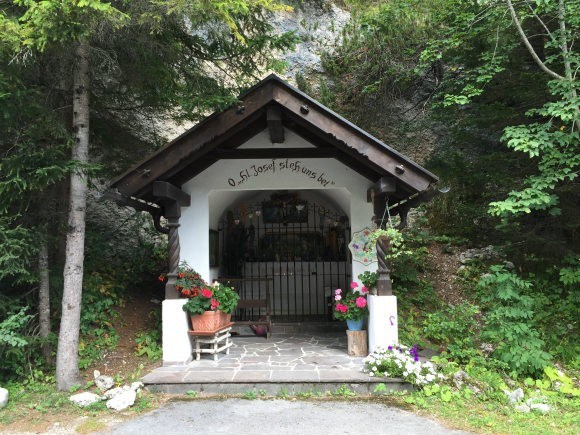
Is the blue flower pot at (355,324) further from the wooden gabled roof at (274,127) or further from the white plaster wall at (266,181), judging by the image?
the wooden gabled roof at (274,127)

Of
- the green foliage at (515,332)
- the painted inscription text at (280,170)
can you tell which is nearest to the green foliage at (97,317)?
the painted inscription text at (280,170)

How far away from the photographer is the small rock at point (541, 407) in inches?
170

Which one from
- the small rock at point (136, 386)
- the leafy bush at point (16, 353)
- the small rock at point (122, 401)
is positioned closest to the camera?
the small rock at point (122, 401)

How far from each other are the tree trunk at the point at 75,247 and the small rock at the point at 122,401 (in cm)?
86

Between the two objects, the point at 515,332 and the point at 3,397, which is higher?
the point at 515,332

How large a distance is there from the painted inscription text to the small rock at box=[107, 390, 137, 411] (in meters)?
3.31

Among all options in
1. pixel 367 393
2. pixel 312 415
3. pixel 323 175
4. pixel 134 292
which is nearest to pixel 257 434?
pixel 312 415

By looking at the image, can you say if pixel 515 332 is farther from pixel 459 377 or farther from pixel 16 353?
pixel 16 353

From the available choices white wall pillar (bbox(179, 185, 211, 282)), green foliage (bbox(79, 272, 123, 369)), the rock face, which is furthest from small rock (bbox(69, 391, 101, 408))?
the rock face

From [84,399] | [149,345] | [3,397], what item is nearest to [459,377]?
[84,399]

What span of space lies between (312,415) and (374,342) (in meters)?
1.80

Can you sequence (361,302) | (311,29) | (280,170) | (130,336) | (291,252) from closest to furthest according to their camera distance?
1. (361,302)
2. (280,170)
3. (130,336)
4. (291,252)
5. (311,29)

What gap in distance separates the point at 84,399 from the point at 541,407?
4.84 m

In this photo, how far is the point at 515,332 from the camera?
17.4ft
